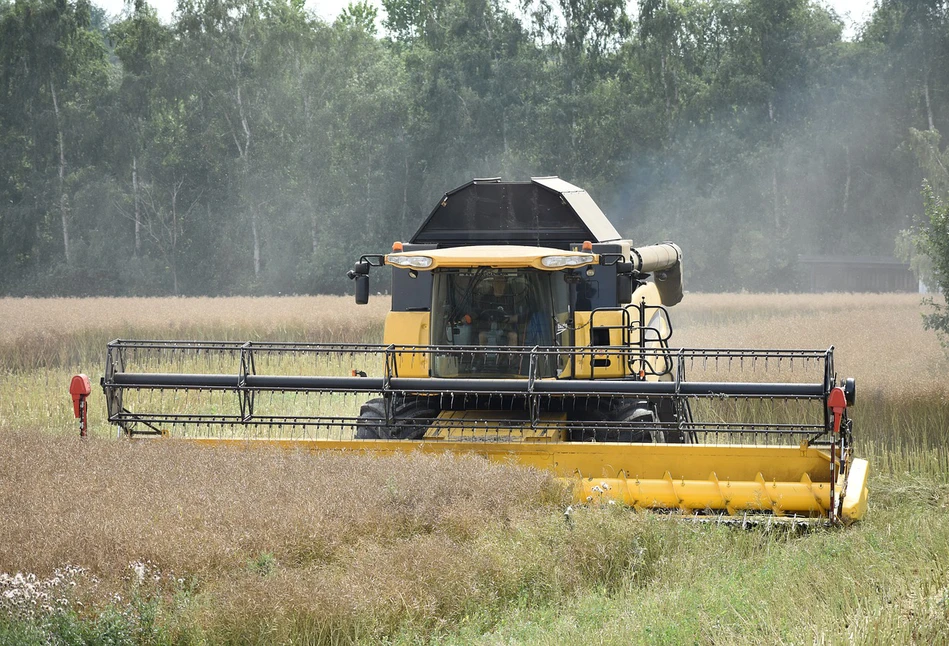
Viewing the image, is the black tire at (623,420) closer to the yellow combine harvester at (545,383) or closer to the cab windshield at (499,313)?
the yellow combine harvester at (545,383)

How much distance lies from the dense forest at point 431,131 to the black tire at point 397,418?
35.8 metres

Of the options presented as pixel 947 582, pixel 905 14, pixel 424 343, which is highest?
pixel 905 14

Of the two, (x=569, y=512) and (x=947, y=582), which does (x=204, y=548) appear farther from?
(x=947, y=582)

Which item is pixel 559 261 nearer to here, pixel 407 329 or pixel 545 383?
pixel 545 383

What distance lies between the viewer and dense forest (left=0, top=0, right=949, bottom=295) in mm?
44875

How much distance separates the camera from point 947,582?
18.8 ft

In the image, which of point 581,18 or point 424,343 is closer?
point 424,343

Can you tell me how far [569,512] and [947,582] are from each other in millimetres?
2034

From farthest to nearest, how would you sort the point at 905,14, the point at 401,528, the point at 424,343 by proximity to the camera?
the point at 905,14
the point at 424,343
the point at 401,528

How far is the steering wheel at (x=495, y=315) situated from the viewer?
867 centimetres

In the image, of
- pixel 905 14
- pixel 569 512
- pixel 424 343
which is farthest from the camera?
pixel 905 14

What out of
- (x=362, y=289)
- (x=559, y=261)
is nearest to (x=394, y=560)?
(x=559, y=261)

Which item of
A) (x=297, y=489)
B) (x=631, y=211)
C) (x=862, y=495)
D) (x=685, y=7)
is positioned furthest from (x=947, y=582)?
(x=685, y=7)

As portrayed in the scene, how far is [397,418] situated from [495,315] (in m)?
1.26
